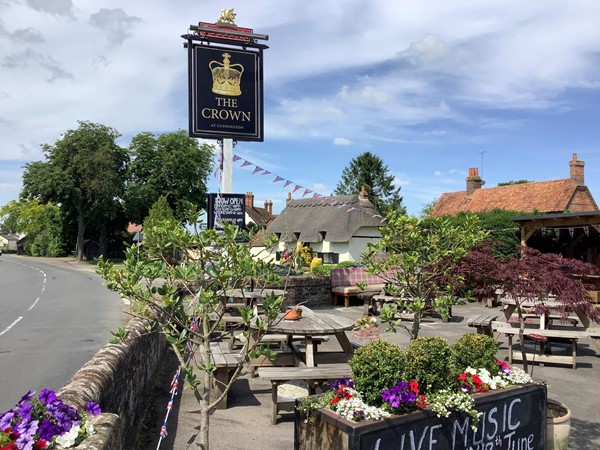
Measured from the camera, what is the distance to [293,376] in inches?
250

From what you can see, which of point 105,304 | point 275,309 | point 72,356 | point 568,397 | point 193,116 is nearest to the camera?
point 275,309

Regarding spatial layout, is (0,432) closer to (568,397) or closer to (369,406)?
(369,406)

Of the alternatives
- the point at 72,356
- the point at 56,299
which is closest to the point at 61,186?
the point at 56,299

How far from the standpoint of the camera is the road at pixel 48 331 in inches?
356

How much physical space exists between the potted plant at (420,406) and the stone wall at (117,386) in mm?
1715

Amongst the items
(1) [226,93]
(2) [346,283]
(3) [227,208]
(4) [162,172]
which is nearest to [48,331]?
(3) [227,208]

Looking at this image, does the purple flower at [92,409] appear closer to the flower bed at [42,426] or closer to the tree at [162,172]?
the flower bed at [42,426]

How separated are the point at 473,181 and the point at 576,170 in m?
7.79

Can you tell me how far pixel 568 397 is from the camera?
7617mm

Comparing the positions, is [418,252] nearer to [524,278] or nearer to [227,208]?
[524,278]

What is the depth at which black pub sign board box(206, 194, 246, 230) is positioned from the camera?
49.8ft

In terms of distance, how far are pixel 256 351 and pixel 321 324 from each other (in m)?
3.81

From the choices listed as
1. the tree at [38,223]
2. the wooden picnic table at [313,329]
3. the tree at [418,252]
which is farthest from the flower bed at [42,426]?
the tree at [38,223]

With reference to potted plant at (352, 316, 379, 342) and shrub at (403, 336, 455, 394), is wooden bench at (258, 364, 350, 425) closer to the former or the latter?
shrub at (403, 336, 455, 394)
